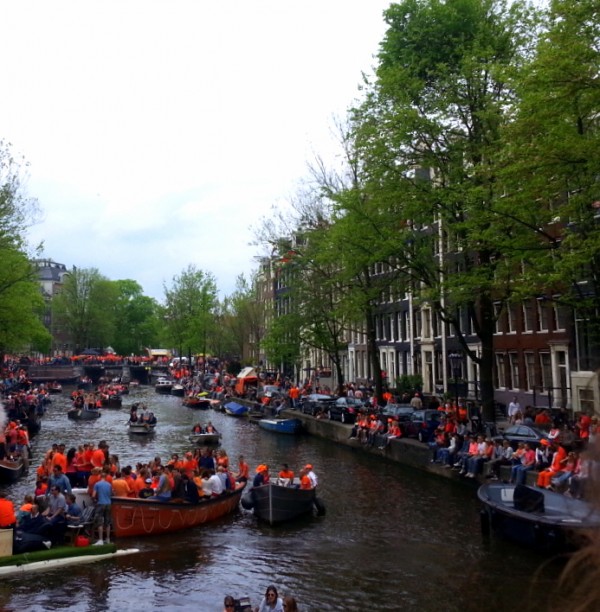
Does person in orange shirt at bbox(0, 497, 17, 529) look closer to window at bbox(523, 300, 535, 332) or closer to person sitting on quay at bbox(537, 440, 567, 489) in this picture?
person sitting on quay at bbox(537, 440, 567, 489)

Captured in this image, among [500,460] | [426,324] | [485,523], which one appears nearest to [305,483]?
[485,523]

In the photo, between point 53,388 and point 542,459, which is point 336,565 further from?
point 53,388

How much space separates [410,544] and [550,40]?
1536 centimetres

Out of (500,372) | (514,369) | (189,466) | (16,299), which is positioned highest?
(16,299)

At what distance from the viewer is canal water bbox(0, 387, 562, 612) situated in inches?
598

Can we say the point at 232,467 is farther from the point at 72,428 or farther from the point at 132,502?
the point at 72,428

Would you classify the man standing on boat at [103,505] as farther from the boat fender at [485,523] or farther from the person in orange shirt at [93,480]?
the boat fender at [485,523]

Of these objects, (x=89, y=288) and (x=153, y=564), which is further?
(x=89, y=288)

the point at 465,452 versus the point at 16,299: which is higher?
the point at 16,299

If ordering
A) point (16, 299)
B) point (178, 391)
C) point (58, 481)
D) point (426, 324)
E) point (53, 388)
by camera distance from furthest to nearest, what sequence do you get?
point (53, 388), point (178, 391), point (426, 324), point (16, 299), point (58, 481)

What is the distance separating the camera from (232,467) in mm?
34375

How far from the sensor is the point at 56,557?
56.7 feet

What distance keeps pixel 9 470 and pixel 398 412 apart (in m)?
19.2

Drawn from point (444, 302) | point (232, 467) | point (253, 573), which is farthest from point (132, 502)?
point (444, 302)
